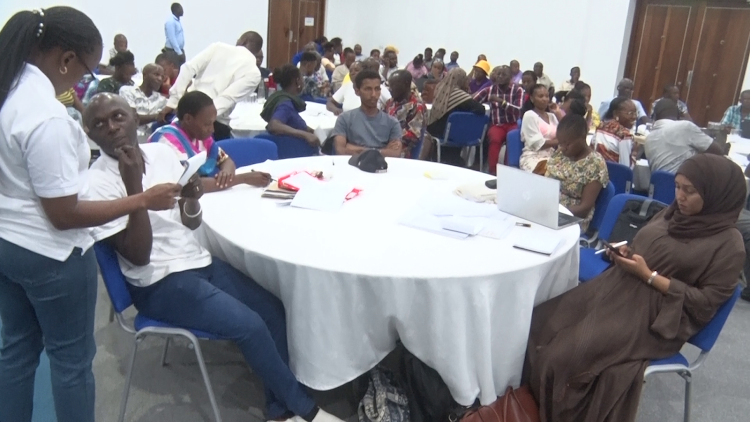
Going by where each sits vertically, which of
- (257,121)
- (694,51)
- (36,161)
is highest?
(694,51)

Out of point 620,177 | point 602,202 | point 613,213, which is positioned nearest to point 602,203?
point 602,202

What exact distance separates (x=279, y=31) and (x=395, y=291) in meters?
10.7

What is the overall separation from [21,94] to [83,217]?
0.32 m

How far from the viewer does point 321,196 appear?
2.31 metres

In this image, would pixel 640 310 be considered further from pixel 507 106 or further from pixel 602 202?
pixel 507 106

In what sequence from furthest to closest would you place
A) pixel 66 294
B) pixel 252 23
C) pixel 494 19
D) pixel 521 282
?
pixel 252 23, pixel 494 19, pixel 521 282, pixel 66 294

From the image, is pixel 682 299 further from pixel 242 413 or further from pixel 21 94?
pixel 21 94

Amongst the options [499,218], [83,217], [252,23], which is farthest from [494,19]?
[83,217]

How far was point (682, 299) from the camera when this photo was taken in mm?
1807

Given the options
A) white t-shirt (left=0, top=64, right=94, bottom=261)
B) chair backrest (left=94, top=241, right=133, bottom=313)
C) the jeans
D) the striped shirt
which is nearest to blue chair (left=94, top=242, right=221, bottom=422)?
chair backrest (left=94, top=241, right=133, bottom=313)

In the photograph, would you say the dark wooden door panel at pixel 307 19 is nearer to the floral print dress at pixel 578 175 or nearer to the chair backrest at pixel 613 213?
the floral print dress at pixel 578 175

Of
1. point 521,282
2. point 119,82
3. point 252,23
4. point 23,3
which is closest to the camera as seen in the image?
point 521,282

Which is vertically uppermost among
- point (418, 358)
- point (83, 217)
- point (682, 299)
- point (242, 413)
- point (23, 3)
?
point (23, 3)

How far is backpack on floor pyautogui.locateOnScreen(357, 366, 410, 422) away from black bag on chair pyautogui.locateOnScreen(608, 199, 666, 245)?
4.36ft
